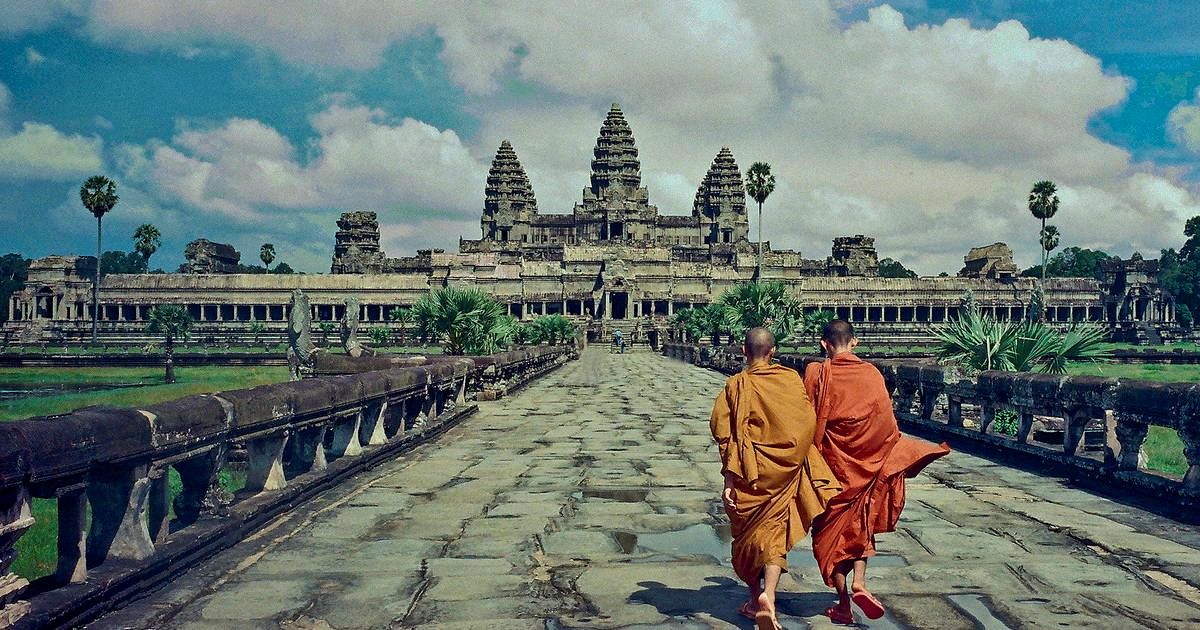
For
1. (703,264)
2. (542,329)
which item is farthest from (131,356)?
(703,264)

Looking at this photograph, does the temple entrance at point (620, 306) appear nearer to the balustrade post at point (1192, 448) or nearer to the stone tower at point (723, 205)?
the stone tower at point (723, 205)

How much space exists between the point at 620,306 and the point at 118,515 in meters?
91.1

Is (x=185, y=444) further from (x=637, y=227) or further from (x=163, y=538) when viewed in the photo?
(x=637, y=227)

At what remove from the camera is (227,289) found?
3792 inches

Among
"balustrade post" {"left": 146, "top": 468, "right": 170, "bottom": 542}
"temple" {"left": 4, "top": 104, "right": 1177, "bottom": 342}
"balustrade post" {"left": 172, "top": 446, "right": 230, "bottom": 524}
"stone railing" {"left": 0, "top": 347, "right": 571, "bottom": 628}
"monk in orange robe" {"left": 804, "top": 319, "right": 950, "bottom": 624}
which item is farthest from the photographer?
"temple" {"left": 4, "top": 104, "right": 1177, "bottom": 342}

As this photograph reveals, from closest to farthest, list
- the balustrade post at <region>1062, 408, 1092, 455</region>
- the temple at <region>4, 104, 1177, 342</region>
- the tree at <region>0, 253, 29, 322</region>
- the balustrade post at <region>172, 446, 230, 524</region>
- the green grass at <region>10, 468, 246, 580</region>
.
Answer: the balustrade post at <region>172, 446, 230, 524</region>, the green grass at <region>10, 468, 246, 580</region>, the balustrade post at <region>1062, 408, 1092, 455</region>, the temple at <region>4, 104, 1177, 342</region>, the tree at <region>0, 253, 29, 322</region>

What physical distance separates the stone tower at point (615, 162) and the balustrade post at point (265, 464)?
365 feet

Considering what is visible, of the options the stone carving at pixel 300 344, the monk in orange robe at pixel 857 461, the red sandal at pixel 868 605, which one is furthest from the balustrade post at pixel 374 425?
the stone carving at pixel 300 344

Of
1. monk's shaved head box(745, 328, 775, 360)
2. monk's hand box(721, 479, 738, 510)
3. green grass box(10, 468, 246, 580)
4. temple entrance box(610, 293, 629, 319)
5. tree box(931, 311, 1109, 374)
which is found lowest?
green grass box(10, 468, 246, 580)

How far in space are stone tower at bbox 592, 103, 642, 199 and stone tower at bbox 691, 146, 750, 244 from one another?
10.2 metres

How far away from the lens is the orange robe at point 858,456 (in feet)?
15.7

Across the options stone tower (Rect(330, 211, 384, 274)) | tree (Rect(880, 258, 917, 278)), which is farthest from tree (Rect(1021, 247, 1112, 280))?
stone tower (Rect(330, 211, 384, 274))

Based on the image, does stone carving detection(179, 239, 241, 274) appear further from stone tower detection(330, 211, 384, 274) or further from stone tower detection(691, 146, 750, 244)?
stone tower detection(691, 146, 750, 244)

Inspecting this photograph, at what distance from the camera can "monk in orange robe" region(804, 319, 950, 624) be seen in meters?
4.74
